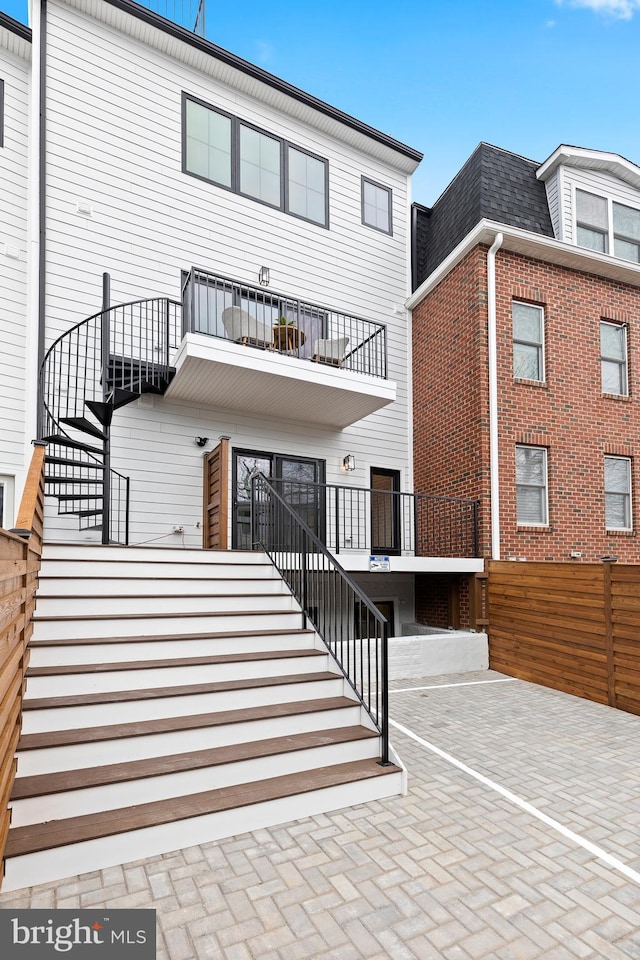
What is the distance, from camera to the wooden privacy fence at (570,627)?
18.8ft

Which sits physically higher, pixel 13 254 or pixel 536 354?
pixel 13 254

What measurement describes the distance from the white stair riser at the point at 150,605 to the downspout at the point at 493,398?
160 inches

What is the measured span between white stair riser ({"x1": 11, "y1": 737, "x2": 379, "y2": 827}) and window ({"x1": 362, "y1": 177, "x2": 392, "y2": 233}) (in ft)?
29.5

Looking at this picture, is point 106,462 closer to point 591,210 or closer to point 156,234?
point 156,234

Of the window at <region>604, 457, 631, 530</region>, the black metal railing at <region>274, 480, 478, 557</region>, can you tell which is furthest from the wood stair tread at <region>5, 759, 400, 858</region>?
the window at <region>604, 457, 631, 530</region>

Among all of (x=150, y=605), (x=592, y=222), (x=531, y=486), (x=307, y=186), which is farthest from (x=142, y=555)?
(x=592, y=222)

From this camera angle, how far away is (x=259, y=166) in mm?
8977

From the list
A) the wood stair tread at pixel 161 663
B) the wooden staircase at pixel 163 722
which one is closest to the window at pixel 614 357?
the wooden staircase at pixel 163 722

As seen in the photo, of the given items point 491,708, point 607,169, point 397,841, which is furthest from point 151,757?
point 607,169

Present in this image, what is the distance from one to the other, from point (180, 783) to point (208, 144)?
8.86 metres

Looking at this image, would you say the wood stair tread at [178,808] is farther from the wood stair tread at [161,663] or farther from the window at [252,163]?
the window at [252,163]

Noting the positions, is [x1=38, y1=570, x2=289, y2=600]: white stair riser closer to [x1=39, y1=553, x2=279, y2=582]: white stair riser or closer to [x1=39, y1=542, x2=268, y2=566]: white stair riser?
[x1=39, y1=553, x2=279, y2=582]: white stair riser

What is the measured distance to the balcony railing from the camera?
23.9 feet

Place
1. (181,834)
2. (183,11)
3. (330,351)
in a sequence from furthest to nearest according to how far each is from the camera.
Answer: (183,11), (330,351), (181,834)
